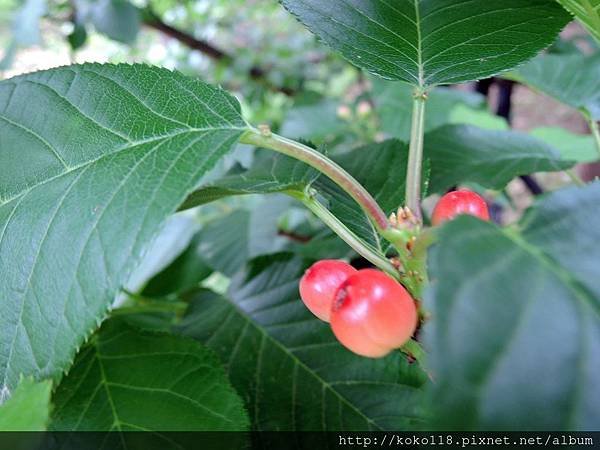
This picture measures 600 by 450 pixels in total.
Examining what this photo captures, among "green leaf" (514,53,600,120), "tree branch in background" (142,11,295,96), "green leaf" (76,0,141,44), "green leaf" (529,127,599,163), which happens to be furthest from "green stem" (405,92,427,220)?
"tree branch in background" (142,11,295,96)

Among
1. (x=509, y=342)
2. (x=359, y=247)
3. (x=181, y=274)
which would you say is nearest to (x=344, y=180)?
(x=359, y=247)

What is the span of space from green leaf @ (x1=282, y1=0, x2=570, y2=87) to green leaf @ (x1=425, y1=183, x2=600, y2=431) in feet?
0.96

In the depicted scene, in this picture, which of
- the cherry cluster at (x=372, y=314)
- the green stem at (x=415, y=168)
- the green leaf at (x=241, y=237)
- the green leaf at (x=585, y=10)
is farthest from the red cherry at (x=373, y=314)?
the green leaf at (x=241, y=237)

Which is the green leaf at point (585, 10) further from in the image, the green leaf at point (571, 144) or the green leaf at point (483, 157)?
the green leaf at point (571, 144)

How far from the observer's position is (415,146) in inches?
19.7

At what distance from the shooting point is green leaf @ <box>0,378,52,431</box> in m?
0.41

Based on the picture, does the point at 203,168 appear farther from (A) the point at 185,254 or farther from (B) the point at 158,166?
(A) the point at 185,254

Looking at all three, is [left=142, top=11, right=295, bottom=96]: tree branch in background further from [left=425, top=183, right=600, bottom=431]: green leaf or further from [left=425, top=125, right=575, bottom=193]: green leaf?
[left=425, top=183, right=600, bottom=431]: green leaf

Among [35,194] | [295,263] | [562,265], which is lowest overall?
[295,263]

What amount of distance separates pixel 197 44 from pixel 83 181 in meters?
2.09

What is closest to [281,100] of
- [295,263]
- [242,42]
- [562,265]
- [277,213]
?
[242,42]

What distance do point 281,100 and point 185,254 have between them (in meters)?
2.36

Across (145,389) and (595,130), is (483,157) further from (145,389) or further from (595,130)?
(145,389)

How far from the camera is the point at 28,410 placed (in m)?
0.42
